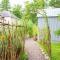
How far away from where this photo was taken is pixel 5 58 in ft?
20.9

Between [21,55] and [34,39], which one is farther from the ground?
[21,55]

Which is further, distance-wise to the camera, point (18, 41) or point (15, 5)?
point (15, 5)

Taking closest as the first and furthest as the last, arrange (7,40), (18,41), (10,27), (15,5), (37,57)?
(7,40) → (10,27) → (18,41) → (37,57) → (15,5)

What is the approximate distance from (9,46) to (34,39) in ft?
31.5

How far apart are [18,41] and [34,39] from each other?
818 cm

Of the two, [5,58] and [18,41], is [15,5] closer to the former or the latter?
[18,41]

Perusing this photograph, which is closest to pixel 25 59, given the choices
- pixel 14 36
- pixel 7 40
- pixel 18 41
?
pixel 18 41

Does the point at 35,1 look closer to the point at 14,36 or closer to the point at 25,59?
the point at 14,36

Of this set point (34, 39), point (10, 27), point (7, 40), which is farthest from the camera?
point (34, 39)

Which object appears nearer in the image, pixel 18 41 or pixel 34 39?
pixel 18 41

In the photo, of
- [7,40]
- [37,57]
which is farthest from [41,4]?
[37,57]

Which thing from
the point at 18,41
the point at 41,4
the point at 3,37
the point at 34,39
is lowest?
the point at 34,39

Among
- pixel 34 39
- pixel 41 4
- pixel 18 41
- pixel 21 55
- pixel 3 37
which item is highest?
pixel 41 4

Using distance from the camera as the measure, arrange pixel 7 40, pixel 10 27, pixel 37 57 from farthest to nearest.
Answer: pixel 37 57 < pixel 10 27 < pixel 7 40
